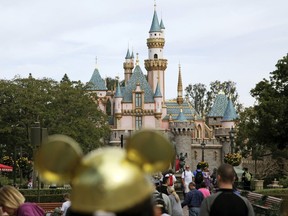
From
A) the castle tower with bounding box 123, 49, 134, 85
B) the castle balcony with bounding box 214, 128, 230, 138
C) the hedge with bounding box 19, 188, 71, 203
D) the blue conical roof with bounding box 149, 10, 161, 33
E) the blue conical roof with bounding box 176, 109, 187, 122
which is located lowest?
the hedge with bounding box 19, 188, 71, 203

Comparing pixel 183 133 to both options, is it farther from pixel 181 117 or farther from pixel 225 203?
pixel 225 203

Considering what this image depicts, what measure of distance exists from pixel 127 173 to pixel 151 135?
0.63 feet

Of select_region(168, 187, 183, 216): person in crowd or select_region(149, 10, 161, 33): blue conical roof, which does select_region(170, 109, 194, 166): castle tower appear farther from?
select_region(168, 187, 183, 216): person in crowd

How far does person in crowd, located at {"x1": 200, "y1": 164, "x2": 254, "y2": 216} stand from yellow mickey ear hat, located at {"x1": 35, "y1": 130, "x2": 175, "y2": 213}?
383cm

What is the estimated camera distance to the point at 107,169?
234cm

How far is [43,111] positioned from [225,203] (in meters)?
58.3

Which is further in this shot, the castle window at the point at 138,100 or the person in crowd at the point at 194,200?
the castle window at the point at 138,100

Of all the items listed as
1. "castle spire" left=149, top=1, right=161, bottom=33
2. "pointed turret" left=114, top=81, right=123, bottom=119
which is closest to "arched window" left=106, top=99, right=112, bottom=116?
"pointed turret" left=114, top=81, right=123, bottom=119

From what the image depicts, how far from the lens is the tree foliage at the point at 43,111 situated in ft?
208

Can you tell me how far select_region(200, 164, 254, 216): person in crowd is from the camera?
6.31 metres

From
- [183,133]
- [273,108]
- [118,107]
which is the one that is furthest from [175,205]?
[118,107]

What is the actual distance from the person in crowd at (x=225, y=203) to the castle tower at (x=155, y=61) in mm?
98987

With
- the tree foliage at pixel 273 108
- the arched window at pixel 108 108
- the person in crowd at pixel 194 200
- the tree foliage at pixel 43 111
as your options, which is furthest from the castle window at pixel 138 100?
the person in crowd at pixel 194 200

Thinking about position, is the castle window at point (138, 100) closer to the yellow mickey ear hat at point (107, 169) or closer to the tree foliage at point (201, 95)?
the tree foliage at point (201, 95)
